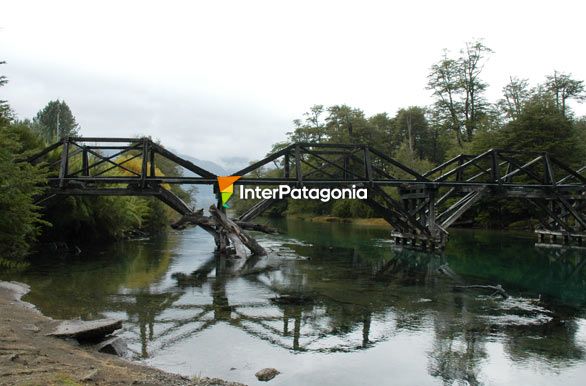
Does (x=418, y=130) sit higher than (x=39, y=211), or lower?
higher

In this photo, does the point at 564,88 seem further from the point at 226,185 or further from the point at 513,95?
the point at 226,185

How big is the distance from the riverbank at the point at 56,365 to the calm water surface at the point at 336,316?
2.69 ft

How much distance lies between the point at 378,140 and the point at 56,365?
70592 millimetres

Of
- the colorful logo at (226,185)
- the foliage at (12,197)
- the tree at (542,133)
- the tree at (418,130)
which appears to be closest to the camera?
the foliage at (12,197)

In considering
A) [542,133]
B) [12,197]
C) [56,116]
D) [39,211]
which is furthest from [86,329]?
[56,116]

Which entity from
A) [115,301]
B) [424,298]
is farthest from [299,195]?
[115,301]

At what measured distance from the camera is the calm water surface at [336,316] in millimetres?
7352

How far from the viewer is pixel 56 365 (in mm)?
5594

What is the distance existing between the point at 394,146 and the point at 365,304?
223 ft

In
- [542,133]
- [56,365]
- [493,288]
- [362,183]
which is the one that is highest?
[542,133]

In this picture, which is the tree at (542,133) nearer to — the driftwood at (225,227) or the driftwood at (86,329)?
the driftwood at (225,227)

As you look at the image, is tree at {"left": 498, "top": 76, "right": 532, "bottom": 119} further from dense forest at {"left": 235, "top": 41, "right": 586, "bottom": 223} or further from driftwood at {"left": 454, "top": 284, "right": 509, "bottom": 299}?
driftwood at {"left": 454, "top": 284, "right": 509, "bottom": 299}

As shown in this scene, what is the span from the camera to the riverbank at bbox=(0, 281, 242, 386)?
198 inches

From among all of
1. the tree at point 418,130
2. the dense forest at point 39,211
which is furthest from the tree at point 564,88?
the dense forest at point 39,211
